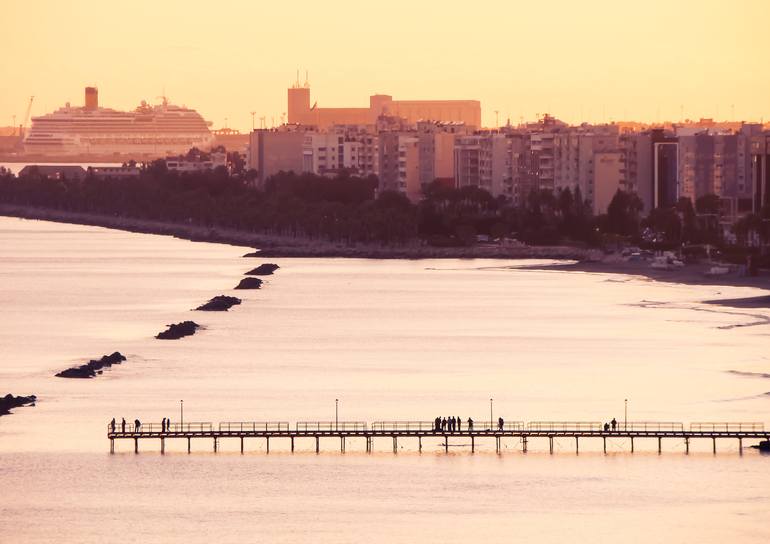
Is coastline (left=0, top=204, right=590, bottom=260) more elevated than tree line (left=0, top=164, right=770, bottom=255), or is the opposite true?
tree line (left=0, top=164, right=770, bottom=255)

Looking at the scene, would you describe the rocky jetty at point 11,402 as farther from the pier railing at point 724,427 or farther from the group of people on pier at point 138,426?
the pier railing at point 724,427

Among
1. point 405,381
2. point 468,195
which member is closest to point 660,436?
point 405,381

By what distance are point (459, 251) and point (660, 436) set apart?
63.1 metres

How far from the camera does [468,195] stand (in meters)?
121

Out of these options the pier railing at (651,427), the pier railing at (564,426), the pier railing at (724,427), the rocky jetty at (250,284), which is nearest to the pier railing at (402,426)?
→ the pier railing at (564,426)

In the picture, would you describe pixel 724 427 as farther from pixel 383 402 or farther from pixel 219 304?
pixel 219 304

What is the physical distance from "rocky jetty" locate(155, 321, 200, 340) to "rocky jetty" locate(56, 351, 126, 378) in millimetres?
5387

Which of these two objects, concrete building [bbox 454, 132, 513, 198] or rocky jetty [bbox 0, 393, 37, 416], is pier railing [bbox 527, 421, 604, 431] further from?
concrete building [bbox 454, 132, 513, 198]

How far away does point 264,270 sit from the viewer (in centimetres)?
9225

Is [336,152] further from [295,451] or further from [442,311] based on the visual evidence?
[295,451]

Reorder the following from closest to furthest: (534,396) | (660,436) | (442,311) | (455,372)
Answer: (660,436)
(534,396)
(455,372)
(442,311)

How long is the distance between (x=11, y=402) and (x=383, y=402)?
27.4 feet

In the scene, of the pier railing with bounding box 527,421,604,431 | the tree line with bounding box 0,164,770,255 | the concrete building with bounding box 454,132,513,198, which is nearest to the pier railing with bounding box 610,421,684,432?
the pier railing with bounding box 527,421,604,431

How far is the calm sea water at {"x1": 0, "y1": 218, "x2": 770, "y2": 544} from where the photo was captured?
122ft
